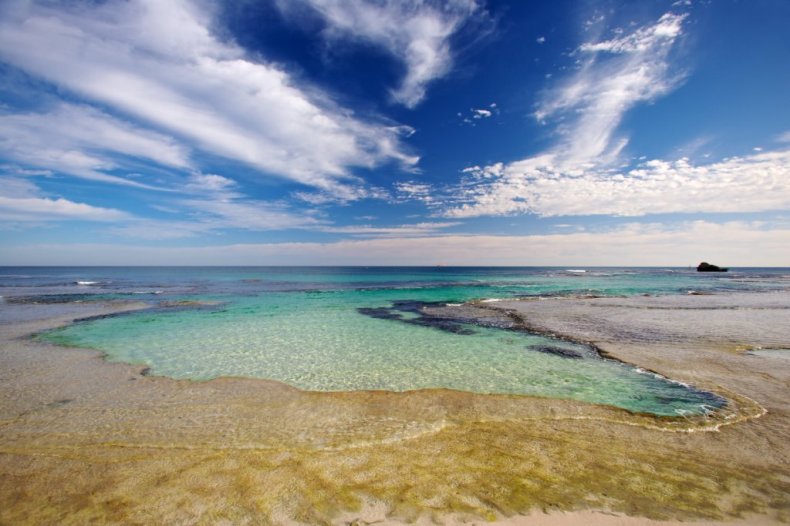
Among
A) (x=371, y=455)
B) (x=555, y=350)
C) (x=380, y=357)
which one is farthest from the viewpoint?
(x=555, y=350)

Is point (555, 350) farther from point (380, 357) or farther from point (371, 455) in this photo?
point (371, 455)

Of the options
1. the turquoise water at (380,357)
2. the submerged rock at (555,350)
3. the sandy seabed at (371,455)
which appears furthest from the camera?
the submerged rock at (555,350)

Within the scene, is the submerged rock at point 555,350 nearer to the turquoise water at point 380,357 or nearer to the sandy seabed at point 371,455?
the turquoise water at point 380,357

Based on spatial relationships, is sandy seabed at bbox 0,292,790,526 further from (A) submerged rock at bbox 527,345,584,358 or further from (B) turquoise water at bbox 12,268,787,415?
(A) submerged rock at bbox 527,345,584,358

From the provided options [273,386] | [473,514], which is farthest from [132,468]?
[473,514]

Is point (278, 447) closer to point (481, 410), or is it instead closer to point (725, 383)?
point (481, 410)

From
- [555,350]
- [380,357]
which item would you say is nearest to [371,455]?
[380,357]

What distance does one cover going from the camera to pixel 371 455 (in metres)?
6.49

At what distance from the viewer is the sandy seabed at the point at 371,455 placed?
4914mm

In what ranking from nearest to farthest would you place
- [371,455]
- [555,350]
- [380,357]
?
[371,455]
[380,357]
[555,350]

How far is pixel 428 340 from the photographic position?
17.1 metres

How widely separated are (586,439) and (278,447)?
6.25 metres

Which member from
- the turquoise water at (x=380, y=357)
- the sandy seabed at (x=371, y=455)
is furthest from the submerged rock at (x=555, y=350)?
the sandy seabed at (x=371, y=455)

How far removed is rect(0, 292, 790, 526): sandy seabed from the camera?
16.1 ft
